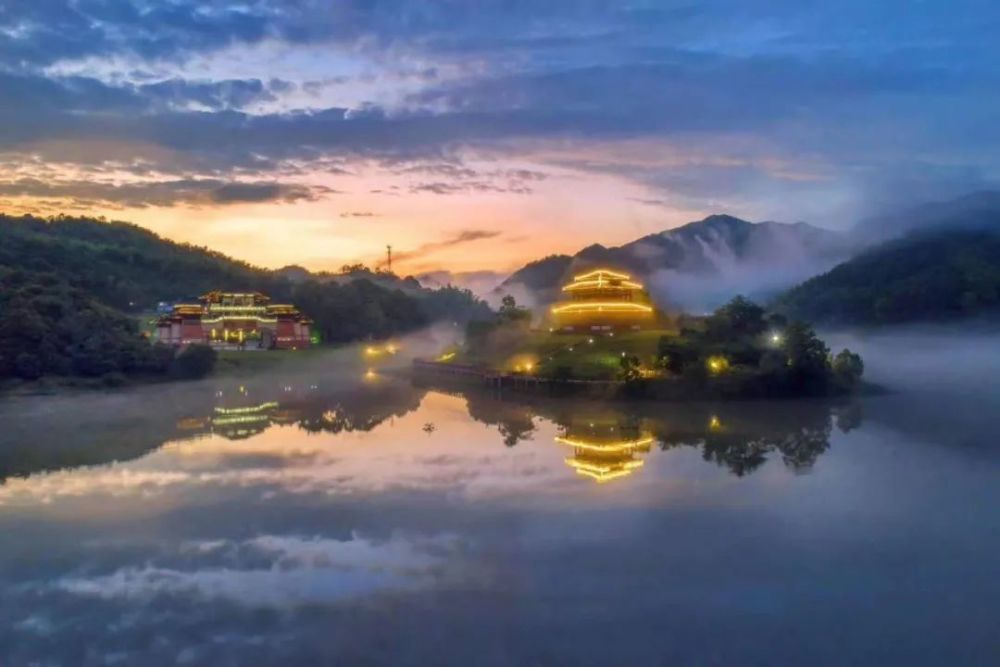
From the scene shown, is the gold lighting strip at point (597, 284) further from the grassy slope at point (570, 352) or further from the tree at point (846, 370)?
the tree at point (846, 370)

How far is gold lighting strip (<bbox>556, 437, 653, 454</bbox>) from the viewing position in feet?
44.4

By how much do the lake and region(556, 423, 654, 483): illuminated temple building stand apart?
0.07 metres

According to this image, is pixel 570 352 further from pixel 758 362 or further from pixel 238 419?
pixel 238 419

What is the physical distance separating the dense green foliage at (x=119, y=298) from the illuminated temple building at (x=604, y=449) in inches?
499

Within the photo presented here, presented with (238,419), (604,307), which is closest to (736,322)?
(604,307)

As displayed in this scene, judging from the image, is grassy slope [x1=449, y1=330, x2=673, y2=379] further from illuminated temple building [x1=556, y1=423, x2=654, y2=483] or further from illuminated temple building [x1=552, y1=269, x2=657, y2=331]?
illuminated temple building [x1=556, y1=423, x2=654, y2=483]

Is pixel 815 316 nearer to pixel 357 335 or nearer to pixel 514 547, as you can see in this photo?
pixel 357 335

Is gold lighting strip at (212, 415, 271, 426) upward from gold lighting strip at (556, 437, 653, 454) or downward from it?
downward

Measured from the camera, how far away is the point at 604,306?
2458 cm

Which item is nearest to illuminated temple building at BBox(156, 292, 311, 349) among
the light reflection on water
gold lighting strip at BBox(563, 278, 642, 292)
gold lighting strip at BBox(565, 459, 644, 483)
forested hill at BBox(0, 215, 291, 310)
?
forested hill at BBox(0, 215, 291, 310)

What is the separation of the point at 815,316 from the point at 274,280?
21.5m

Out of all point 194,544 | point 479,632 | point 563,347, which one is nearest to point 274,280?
point 563,347

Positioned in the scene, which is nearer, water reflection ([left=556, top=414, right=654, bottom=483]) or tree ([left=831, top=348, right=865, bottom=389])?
water reflection ([left=556, top=414, right=654, bottom=483])

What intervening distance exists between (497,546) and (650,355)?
13.3 meters
